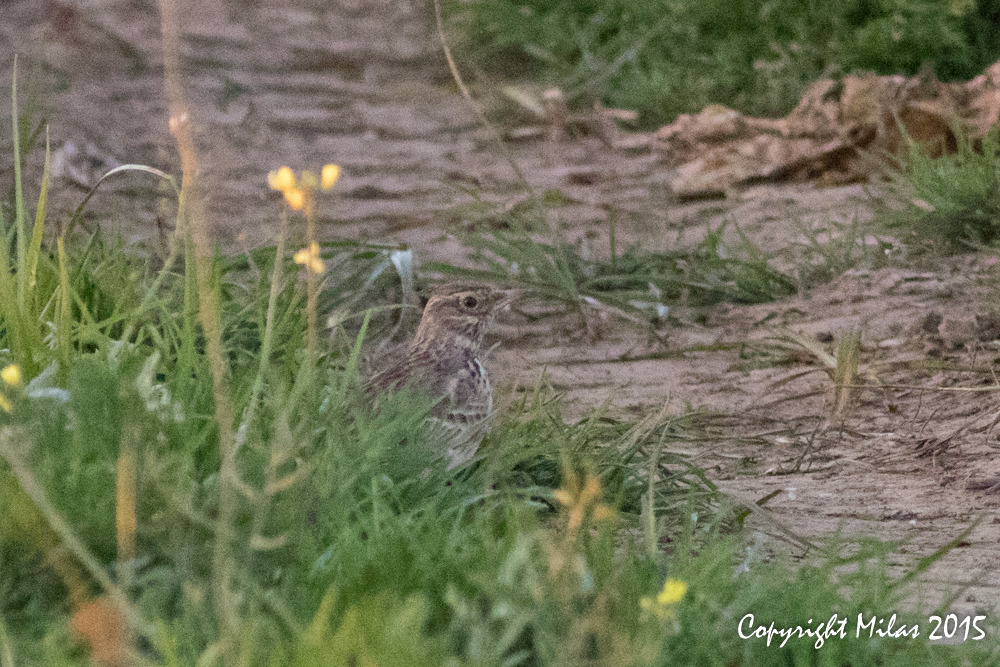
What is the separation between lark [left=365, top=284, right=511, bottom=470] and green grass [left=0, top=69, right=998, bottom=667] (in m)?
0.09

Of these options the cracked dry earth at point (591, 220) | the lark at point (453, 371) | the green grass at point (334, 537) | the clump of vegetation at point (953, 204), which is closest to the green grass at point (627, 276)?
the cracked dry earth at point (591, 220)

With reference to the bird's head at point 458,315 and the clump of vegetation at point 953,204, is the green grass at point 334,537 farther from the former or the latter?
the clump of vegetation at point 953,204

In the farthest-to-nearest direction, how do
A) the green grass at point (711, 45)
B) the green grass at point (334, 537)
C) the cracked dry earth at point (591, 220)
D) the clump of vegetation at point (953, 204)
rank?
the green grass at point (711, 45) < the clump of vegetation at point (953, 204) < the cracked dry earth at point (591, 220) < the green grass at point (334, 537)

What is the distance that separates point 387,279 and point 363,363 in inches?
43.4

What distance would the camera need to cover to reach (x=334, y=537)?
258 centimetres

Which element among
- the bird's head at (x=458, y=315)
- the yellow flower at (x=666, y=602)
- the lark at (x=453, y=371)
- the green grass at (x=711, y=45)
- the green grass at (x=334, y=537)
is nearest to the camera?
the yellow flower at (x=666, y=602)

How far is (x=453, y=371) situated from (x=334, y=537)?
877 mm

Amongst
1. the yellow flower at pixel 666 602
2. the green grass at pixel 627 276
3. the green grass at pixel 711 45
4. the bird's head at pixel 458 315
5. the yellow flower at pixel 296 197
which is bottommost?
the green grass at pixel 627 276

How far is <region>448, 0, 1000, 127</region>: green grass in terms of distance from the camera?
284 inches

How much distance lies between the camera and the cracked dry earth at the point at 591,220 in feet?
12.1

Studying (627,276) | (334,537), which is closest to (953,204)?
(627,276)

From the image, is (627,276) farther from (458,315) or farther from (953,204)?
(458,315)

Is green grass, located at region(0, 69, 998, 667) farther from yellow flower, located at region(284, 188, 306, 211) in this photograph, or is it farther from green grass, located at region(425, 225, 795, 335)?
green grass, located at region(425, 225, 795, 335)

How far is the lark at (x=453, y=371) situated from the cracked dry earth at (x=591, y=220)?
73 cm
